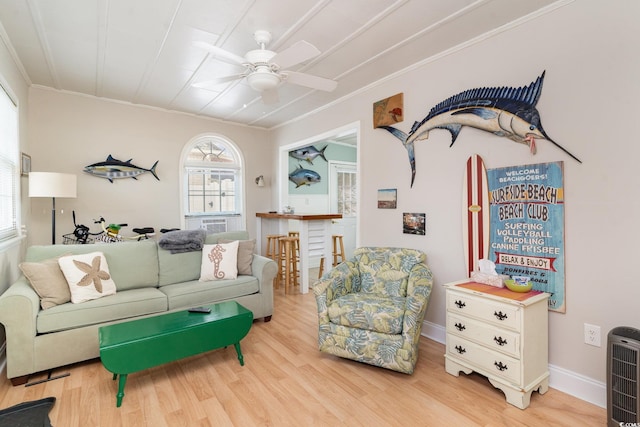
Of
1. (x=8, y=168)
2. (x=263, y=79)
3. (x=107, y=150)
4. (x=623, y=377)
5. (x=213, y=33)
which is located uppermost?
(x=213, y=33)

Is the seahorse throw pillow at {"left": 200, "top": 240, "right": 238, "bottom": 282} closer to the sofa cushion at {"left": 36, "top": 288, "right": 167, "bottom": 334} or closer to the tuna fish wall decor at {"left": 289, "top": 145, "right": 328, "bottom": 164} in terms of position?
the sofa cushion at {"left": 36, "top": 288, "right": 167, "bottom": 334}

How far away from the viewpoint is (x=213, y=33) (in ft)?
8.25

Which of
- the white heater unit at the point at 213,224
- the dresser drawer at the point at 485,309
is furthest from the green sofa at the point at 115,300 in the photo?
the dresser drawer at the point at 485,309

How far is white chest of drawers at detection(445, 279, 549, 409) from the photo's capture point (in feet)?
6.59

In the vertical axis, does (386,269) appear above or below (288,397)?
above

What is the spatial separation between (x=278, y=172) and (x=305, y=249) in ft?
5.69

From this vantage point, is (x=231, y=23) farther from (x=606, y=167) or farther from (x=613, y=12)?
(x=606, y=167)

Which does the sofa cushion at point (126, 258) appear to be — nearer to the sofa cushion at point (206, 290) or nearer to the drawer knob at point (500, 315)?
the sofa cushion at point (206, 290)

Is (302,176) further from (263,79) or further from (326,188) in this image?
(263,79)

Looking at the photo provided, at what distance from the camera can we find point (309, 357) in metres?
2.67

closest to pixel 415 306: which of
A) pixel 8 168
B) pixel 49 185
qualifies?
pixel 49 185

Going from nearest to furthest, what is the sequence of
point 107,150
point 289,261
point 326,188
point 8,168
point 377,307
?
1. point 377,307
2. point 8,168
3. point 107,150
4. point 289,261
5. point 326,188

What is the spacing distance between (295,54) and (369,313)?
A: 1943 millimetres

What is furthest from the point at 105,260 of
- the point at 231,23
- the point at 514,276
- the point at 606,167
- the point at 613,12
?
the point at 613,12
